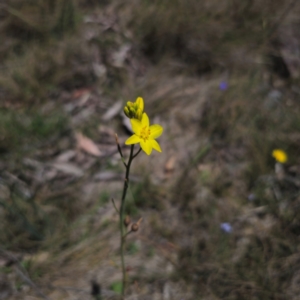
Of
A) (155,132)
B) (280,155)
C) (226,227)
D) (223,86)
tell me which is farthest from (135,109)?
(223,86)

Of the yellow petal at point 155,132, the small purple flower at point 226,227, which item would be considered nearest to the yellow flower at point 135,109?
the yellow petal at point 155,132

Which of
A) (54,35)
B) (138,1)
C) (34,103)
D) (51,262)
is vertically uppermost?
(138,1)

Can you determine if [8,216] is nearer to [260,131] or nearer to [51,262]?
[51,262]

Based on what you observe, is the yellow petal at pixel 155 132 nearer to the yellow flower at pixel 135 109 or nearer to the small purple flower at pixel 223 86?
the yellow flower at pixel 135 109

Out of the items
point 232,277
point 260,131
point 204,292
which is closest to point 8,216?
point 204,292

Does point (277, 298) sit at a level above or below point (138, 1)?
below

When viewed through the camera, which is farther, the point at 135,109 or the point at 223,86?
the point at 223,86

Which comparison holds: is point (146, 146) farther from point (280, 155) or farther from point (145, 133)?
point (280, 155)
